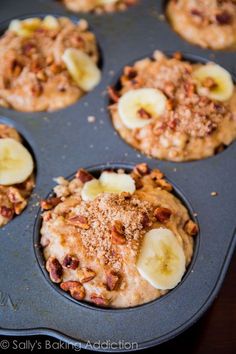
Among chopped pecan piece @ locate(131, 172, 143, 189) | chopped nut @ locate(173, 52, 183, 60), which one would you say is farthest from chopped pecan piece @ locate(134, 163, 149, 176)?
chopped nut @ locate(173, 52, 183, 60)

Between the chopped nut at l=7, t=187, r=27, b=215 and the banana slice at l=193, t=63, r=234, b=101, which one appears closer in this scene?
the chopped nut at l=7, t=187, r=27, b=215

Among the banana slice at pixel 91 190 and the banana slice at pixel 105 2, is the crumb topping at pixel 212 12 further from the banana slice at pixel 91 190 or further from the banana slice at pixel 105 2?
the banana slice at pixel 91 190

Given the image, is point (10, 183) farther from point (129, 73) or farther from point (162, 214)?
point (129, 73)

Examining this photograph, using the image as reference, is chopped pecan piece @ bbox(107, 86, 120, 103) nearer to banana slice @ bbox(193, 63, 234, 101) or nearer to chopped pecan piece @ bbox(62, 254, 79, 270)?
banana slice @ bbox(193, 63, 234, 101)

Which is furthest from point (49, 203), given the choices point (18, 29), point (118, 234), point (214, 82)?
point (18, 29)

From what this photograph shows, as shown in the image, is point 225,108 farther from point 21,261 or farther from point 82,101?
point 21,261
